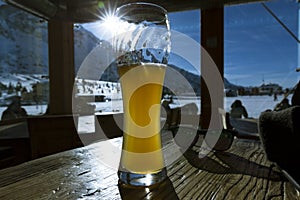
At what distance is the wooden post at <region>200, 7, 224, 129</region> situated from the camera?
8.75 ft

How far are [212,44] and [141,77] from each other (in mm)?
2416

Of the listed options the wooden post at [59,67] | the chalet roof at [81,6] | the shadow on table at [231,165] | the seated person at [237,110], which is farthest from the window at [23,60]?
the shadow on table at [231,165]

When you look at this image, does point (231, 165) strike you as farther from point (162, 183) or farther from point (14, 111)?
point (14, 111)

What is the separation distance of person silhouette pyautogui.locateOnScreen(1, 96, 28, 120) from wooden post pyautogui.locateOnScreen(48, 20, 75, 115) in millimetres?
324

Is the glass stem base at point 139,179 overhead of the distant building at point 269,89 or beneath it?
beneath

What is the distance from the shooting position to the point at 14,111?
279cm

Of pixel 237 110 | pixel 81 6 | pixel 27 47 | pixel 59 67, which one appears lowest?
A: pixel 237 110

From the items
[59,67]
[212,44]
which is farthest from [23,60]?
[212,44]

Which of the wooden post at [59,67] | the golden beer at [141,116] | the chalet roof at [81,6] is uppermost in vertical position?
the chalet roof at [81,6]

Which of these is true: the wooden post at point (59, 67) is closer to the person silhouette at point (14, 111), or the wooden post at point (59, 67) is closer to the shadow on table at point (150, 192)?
the person silhouette at point (14, 111)

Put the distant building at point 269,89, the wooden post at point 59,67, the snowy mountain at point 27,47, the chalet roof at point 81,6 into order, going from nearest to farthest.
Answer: the chalet roof at point 81,6 < the distant building at point 269,89 < the snowy mountain at point 27,47 < the wooden post at point 59,67

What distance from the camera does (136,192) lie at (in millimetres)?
399

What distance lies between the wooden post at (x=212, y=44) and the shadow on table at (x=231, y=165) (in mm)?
2026

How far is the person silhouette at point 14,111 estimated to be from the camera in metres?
2.70
